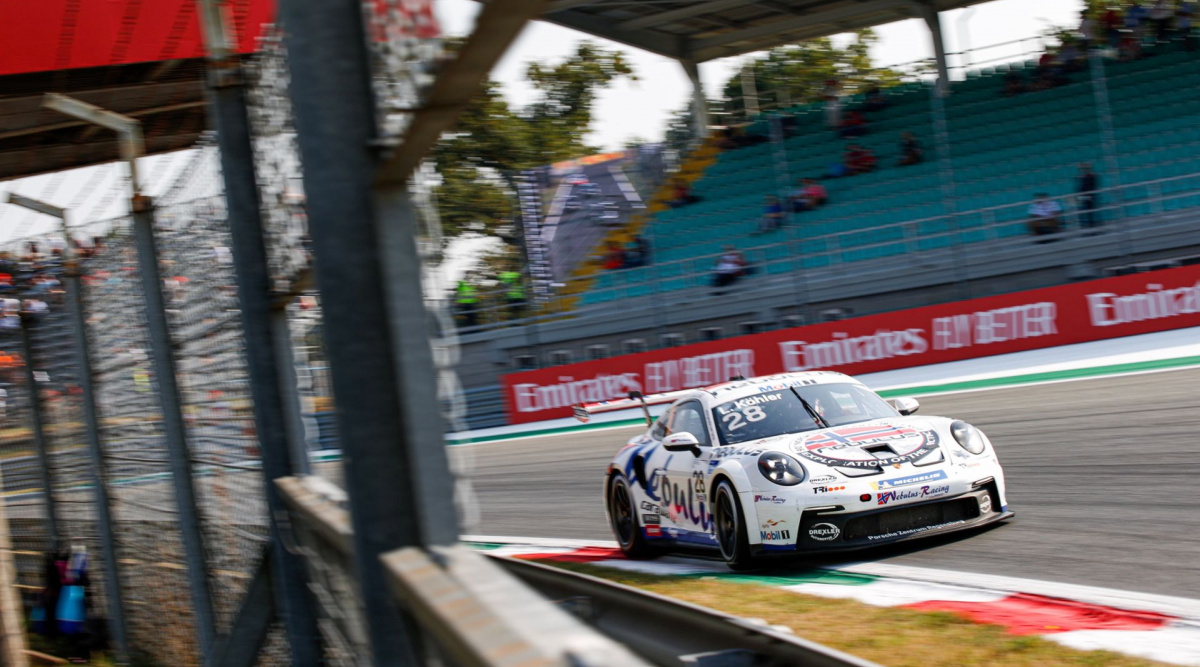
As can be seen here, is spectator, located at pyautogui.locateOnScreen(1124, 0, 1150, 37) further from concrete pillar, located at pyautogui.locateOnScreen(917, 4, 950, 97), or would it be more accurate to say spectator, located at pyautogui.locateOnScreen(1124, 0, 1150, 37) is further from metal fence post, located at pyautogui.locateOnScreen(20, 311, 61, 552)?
metal fence post, located at pyautogui.locateOnScreen(20, 311, 61, 552)

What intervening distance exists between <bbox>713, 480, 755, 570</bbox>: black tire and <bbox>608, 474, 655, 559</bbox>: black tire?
1.27m

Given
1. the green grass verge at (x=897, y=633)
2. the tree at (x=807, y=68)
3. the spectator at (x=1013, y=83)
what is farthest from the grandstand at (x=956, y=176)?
the tree at (x=807, y=68)

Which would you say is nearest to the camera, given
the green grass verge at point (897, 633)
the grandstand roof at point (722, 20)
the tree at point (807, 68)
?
the green grass verge at point (897, 633)

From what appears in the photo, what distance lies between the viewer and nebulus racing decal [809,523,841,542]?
728 centimetres

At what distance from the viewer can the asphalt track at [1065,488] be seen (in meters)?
6.57

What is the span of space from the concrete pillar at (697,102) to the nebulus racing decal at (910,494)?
947 inches

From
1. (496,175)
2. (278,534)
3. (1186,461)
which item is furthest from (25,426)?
(496,175)

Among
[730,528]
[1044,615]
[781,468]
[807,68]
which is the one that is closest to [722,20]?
[730,528]

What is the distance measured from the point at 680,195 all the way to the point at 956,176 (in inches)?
278

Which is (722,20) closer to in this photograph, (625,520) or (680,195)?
(680,195)

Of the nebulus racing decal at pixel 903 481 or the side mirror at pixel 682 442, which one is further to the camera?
the side mirror at pixel 682 442

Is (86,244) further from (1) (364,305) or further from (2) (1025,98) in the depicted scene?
(2) (1025,98)

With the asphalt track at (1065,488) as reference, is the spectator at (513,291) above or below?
above

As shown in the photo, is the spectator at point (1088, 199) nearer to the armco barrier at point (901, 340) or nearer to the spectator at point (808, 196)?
→ the armco barrier at point (901, 340)
